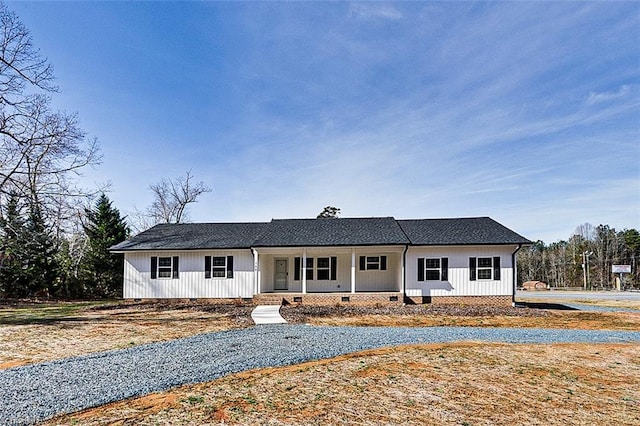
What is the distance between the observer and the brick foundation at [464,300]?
17.8 meters

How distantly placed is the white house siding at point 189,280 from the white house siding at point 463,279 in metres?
7.86

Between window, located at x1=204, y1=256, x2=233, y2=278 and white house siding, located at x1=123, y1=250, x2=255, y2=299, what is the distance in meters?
0.15

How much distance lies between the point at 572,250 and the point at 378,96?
5592 centimetres

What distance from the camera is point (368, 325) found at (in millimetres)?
11859

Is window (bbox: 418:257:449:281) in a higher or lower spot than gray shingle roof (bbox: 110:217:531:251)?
lower

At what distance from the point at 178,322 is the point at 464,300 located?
40.7ft

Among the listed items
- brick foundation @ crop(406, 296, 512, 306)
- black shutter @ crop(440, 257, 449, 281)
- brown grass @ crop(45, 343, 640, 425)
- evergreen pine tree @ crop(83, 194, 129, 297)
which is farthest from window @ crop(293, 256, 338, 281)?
evergreen pine tree @ crop(83, 194, 129, 297)

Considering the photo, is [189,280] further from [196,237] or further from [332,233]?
[332,233]

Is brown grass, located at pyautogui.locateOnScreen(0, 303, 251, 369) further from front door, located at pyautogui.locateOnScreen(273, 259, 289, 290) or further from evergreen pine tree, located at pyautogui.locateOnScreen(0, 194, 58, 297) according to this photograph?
evergreen pine tree, located at pyautogui.locateOnScreen(0, 194, 58, 297)

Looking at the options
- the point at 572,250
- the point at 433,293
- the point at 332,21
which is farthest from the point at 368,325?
the point at 572,250

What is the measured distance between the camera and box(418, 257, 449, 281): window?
18.0 meters

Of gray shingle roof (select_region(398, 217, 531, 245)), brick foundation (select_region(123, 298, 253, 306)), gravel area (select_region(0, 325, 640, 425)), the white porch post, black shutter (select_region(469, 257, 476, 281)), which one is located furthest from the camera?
brick foundation (select_region(123, 298, 253, 306))

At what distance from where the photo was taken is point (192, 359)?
7102mm

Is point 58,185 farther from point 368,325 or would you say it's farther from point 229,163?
point 368,325
